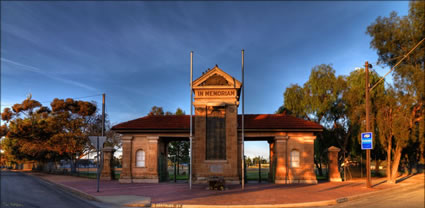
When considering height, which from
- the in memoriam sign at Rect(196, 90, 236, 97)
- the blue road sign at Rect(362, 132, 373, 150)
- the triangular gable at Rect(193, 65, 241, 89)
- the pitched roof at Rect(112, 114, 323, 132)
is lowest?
the blue road sign at Rect(362, 132, 373, 150)

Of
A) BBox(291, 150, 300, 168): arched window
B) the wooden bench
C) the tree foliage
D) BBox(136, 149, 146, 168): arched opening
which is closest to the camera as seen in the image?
the wooden bench

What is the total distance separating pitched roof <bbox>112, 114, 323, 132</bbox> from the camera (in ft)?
82.4

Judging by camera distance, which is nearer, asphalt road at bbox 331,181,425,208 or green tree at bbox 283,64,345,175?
asphalt road at bbox 331,181,425,208

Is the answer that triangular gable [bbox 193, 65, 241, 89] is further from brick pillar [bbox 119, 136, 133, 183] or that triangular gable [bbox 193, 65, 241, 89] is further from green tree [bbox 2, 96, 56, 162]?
green tree [bbox 2, 96, 56, 162]

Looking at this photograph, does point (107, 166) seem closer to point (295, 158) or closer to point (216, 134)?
point (216, 134)

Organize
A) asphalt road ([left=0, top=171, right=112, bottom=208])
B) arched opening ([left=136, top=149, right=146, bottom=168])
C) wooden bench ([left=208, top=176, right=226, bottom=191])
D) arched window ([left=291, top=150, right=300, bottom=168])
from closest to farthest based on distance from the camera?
asphalt road ([left=0, top=171, right=112, bottom=208]) → wooden bench ([left=208, top=176, right=226, bottom=191]) → arched window ([left=291, top=150, right=300, bottom=168]) → arched opening ([left=136, top=149, right=146, bottom=168])

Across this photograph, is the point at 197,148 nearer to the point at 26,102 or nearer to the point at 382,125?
the point at 382,125

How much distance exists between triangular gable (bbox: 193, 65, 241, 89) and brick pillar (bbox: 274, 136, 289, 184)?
5.64 metres

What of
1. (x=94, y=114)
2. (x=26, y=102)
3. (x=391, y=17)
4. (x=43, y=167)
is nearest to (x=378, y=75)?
(x=391, y=17)

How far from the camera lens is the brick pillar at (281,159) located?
81.3 ft

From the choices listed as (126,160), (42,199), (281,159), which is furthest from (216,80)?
(42,199)

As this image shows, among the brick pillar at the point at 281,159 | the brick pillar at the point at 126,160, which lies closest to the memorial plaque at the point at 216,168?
the brick pillar at the point at 281,159

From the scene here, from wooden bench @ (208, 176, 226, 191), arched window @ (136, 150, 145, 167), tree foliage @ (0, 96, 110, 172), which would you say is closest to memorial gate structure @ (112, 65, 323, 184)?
arched window @ (136, 150, 145, 167)

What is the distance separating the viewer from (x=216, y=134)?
81.3ft
